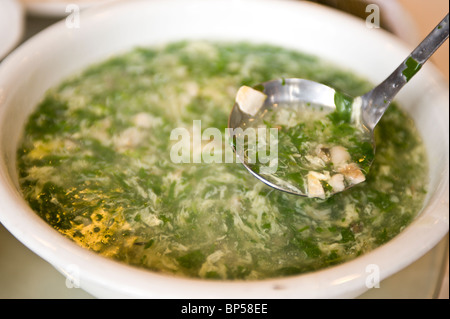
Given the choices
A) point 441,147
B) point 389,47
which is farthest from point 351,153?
point 389,47

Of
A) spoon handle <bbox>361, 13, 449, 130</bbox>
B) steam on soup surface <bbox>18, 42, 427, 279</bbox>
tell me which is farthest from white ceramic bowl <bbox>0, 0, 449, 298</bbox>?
spoon handle <bbox>361, 13, 449, 130</bbox>

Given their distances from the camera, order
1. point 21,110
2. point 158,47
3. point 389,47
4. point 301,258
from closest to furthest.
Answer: point 301,258 < point 21,110 < point 389,47 < point 158,47

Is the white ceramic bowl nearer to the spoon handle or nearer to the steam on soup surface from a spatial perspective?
the steam on soup surface

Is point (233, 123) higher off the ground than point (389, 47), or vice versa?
point (389, 47)

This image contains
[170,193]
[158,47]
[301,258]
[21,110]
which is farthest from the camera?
[158,47]

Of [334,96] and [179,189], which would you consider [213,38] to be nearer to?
[334,96]

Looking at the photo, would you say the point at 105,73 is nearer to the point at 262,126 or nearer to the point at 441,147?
the point at 262,126
